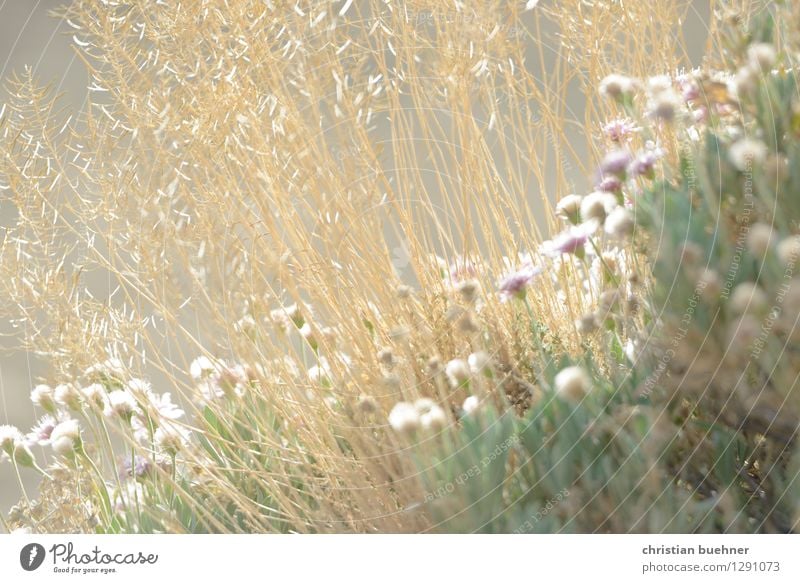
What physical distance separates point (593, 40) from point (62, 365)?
3.01ft

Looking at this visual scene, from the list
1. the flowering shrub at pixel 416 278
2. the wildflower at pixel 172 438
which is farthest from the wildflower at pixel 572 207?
the wildflower at pixel 172 438

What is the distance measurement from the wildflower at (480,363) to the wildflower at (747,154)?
39 centimetres

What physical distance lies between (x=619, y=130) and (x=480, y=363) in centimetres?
45

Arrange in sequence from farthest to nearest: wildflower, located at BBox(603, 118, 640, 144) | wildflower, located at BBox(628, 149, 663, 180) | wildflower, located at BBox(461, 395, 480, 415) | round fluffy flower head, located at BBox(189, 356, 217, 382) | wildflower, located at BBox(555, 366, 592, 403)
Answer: round fluffy flower head, located at BBox(189, 356, 217, 382) < wildflower, located at BBox(603, 118, 640, 144) < wildflower, located at BBox(628, 149, 663, 180) < wildflower, located at BBox(461, 395, 480, 415) < wildflower, located at BBox(555, 366, 592, 403)

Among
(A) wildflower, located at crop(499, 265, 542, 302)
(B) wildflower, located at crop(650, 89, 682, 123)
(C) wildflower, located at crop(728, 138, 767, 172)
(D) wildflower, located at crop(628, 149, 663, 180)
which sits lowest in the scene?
(A) wildflower, located at crop(499, 265, 542, 302)

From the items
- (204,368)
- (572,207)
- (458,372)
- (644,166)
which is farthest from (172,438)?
(644,166)

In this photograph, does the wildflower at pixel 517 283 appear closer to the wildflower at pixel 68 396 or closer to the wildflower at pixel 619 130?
the wildflower at pixel 619 130

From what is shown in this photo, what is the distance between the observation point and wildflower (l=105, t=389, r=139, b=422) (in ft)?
4.71

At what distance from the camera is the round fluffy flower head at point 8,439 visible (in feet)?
4.77

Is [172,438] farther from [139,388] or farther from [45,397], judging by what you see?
[45,397]

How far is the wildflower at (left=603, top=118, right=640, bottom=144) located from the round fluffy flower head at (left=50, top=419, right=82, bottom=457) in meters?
0.94

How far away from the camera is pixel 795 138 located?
44.1 inches

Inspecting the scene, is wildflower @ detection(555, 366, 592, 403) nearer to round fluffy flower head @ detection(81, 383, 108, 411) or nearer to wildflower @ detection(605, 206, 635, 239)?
wildflower @ detection(605, 206, 635, 239)

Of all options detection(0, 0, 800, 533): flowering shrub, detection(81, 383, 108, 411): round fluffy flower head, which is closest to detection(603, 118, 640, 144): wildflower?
detection(0, 0, 800, 533): flowering shrub
